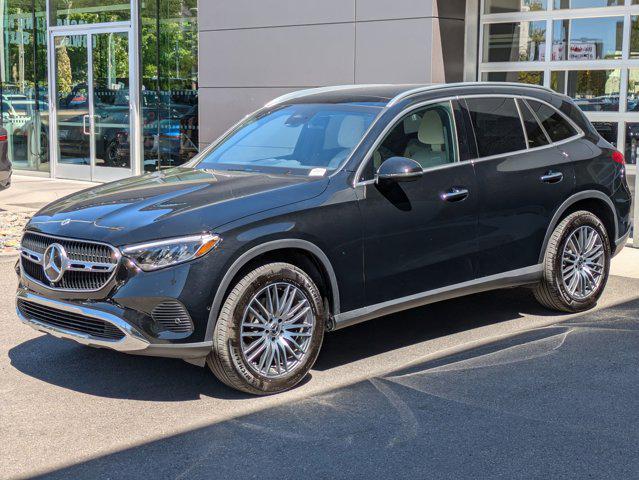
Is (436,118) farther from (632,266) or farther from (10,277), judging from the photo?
(10,277)

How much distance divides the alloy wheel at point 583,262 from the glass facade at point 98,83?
9.54 metres

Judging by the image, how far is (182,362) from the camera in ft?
20.4

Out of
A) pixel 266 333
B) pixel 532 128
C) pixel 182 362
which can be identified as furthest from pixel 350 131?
pixel 182 362

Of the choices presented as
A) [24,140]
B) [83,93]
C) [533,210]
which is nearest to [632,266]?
[533,210]

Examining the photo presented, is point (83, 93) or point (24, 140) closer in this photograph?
point (83, 93)

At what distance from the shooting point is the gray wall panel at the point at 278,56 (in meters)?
13.4

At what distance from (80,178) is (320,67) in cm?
666

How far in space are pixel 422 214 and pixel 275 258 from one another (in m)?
1.14

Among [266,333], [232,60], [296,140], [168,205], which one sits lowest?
[266,333]

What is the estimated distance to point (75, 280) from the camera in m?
5.36

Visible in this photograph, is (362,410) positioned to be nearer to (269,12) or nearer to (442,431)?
(442,431)

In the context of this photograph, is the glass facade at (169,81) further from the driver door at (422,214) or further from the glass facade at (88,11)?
the driver door at (422,214)

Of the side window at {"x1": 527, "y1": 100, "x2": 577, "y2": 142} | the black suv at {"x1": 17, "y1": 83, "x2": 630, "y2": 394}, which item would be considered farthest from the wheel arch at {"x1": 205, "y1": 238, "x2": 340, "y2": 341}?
the side window at {"x1": 527, "y1": 100, "x2": 577, "y2": 142}

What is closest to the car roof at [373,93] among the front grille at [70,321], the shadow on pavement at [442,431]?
the shadow on pavement at [442,431]
